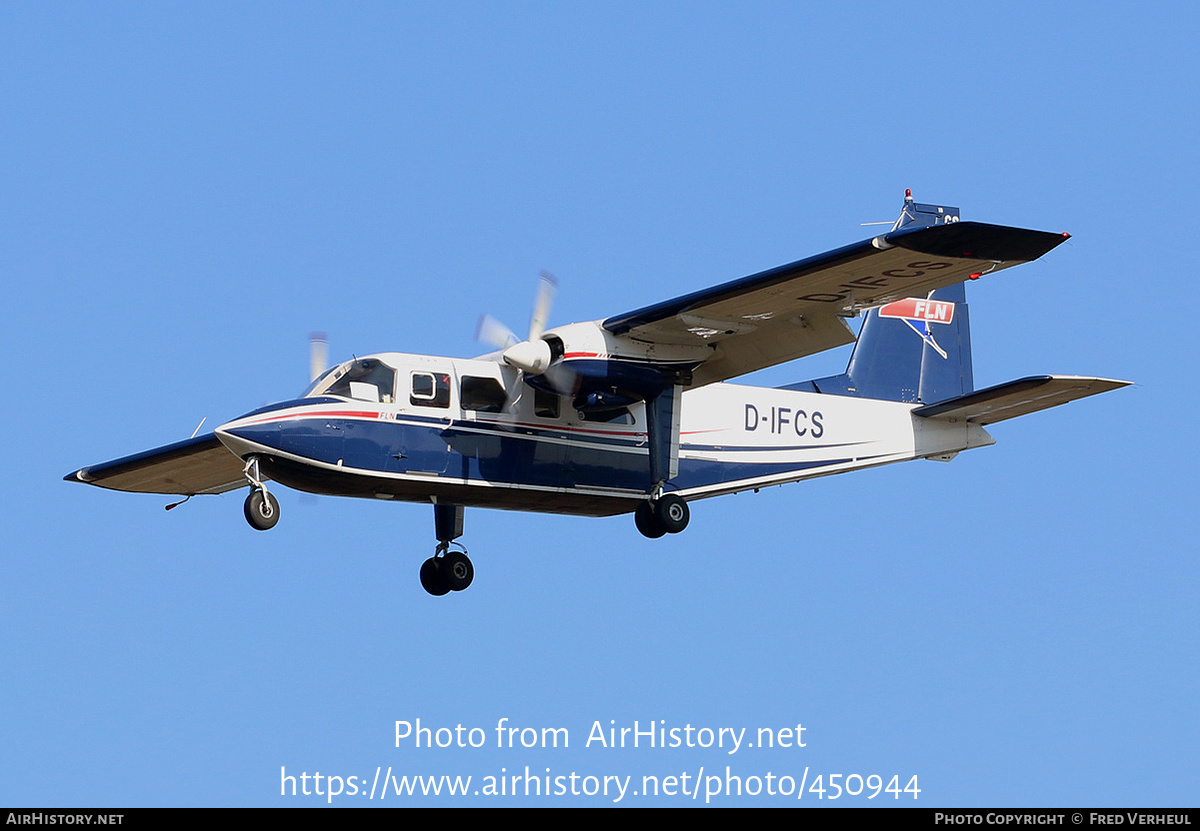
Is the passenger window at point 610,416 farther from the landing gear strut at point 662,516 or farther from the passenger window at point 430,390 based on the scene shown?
the passenger window at point 430,390

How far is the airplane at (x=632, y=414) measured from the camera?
20.7 m

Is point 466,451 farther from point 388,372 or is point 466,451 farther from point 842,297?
point 842,297

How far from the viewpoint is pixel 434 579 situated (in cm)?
2380

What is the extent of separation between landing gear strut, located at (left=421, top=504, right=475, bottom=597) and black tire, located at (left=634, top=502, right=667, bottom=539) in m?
2.73

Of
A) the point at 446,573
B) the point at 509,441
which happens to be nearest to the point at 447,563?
the point at 446,573

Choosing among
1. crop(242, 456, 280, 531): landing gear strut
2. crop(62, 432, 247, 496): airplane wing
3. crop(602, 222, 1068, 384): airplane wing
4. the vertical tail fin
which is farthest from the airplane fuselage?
crop(62, 432, 247, 496): airplane wing

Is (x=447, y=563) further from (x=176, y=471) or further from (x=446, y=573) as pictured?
(x=176, y=471)

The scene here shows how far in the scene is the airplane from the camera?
67.8 ft

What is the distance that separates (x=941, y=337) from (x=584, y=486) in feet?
24.2

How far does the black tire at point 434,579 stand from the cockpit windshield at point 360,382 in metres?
3.30

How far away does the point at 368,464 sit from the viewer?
21.1 m

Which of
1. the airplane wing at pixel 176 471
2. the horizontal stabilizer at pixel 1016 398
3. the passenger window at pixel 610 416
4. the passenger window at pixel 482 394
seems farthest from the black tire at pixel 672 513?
the airplane wing at pixel 176 471
